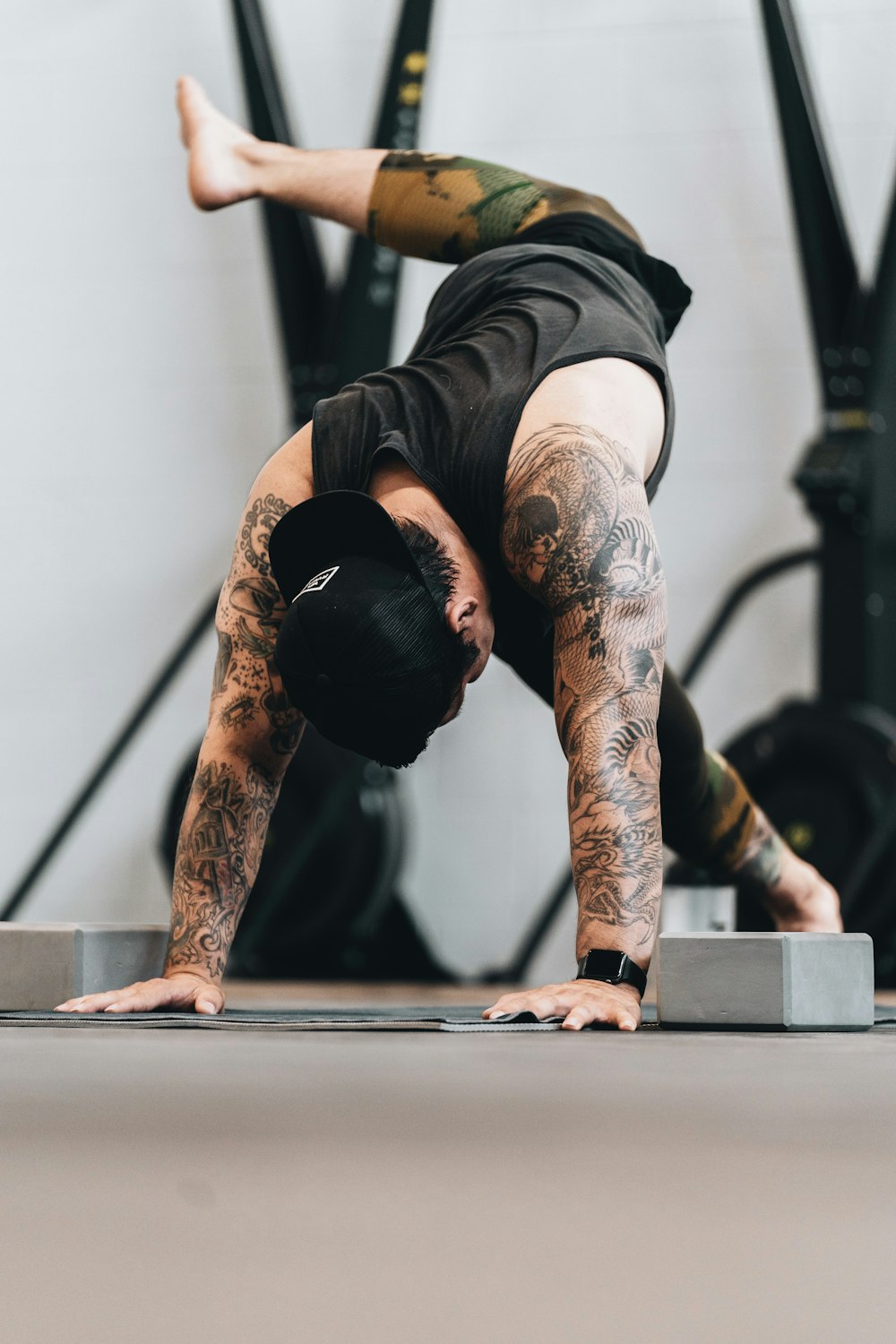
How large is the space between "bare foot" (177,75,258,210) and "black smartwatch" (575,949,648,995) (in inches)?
55.9

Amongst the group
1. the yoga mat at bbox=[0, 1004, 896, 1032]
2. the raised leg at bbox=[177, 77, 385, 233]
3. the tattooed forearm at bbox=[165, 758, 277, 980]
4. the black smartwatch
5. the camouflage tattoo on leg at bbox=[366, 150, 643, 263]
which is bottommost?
the yoga mat at bbox=[0, 1004, 896, 1032]

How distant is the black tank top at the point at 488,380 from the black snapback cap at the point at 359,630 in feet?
0.43

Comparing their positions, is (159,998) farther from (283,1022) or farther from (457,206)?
(457,206)

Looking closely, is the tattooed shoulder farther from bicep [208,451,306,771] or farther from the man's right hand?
the man's right hand

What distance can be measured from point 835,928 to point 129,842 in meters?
2.37

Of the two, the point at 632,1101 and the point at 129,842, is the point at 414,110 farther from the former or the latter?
the point at 632,1101

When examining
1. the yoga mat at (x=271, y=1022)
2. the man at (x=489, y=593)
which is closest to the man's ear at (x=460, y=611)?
the man at (x=489, y=593)

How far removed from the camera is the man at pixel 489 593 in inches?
58.8

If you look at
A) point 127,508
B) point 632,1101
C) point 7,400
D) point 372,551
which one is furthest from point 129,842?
point 632,1101

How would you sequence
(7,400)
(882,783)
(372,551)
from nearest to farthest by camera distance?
(372,551) → (882,783) → (7,400)

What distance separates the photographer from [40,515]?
14.0ft

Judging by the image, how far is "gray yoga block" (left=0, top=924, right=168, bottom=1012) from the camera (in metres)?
1.77

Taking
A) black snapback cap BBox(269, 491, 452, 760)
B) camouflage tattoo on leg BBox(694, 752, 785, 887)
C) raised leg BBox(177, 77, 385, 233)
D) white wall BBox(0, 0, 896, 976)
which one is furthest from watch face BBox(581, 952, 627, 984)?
white wall BBox(0, 0, 896, 976)

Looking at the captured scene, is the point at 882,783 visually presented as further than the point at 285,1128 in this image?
Yes
